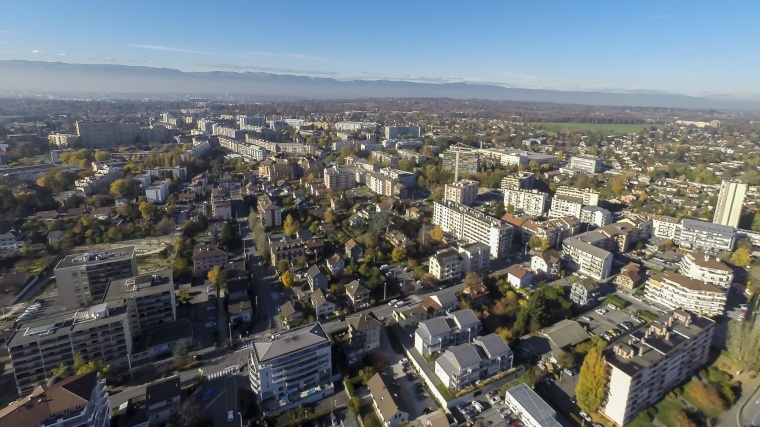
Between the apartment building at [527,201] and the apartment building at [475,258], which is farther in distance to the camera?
the apartment building at [527,201]

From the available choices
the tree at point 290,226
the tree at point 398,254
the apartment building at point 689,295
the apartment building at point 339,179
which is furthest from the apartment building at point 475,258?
the apartment building at point 339,179

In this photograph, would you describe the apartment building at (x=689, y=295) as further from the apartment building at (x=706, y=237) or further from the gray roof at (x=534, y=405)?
the gray roof at (x=534, y=405)

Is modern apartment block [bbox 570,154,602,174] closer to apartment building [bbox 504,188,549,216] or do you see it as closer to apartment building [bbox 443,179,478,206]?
apartment building [bbox 504,188,549,216]

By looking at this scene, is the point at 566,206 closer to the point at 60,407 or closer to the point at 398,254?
the point at 398,254

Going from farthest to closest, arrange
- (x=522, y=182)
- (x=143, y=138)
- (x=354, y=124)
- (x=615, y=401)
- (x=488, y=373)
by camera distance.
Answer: (x=354, y=124) → (x=143, y=138) → (x=522, y=182) → (x=488, y=373) → (x=615, y=401)

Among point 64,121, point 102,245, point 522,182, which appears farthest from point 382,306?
point 64,121

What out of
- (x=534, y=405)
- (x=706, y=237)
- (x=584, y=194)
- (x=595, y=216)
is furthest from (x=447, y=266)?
(x=584, y=194)

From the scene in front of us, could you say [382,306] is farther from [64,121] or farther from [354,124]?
[64,121]
